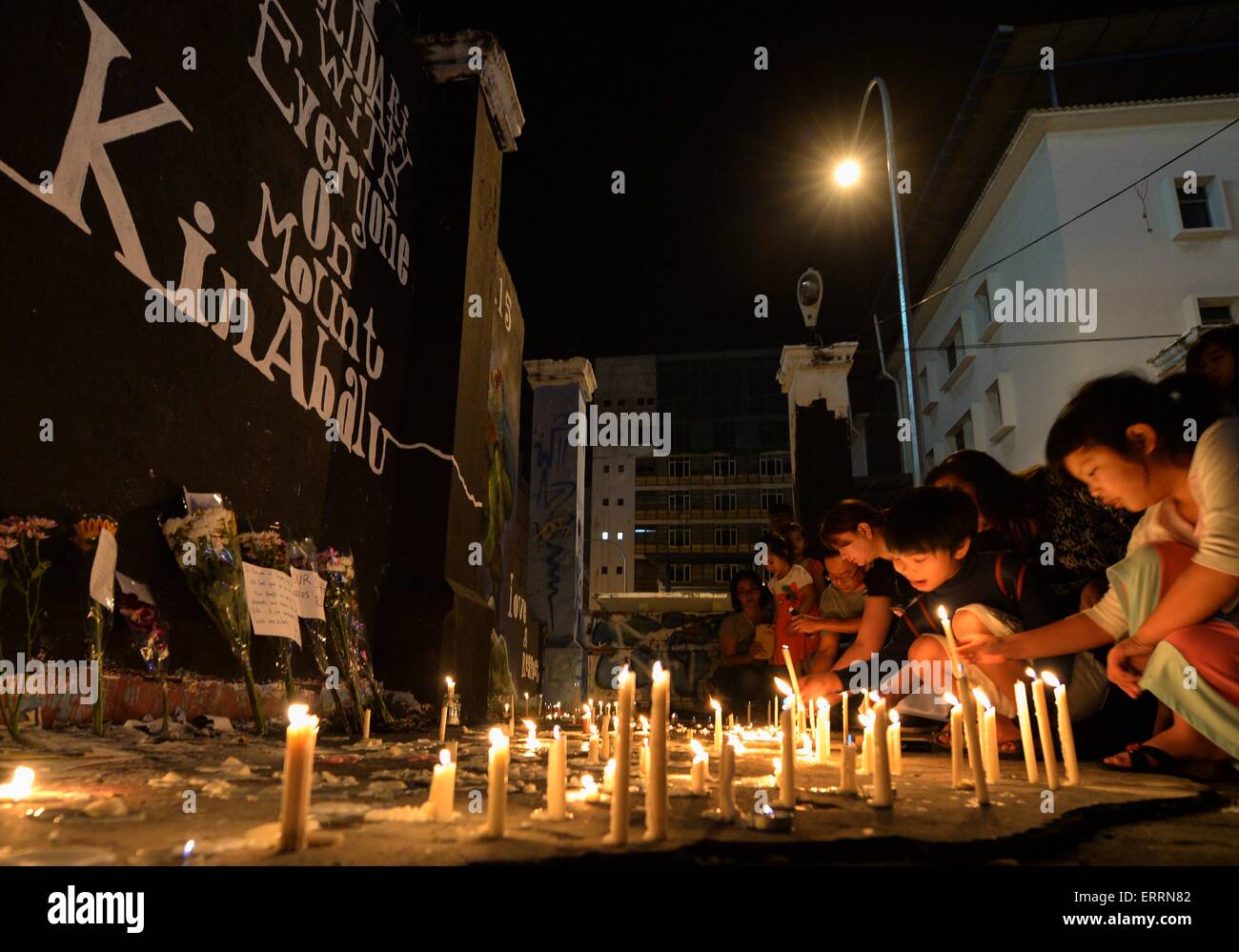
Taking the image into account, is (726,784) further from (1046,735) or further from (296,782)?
(1046,735)

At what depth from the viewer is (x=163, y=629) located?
10.7 feet

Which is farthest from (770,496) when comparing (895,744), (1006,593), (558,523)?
(895,744)

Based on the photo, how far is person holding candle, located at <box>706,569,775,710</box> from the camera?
7098mm

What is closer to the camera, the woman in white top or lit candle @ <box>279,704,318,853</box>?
lit candle @ <box>279,704,318,853</box>

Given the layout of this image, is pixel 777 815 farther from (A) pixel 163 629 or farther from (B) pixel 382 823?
(A) pixel 163 629

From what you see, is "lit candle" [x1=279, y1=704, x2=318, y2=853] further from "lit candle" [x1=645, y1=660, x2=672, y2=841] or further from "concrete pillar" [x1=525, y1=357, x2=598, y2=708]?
"concrete pillar" [x1=525, y1=357, x2=598, y2=708]

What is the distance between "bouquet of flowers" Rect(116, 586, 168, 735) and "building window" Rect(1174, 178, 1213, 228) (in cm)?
1656

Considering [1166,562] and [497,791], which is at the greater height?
[1166,562]

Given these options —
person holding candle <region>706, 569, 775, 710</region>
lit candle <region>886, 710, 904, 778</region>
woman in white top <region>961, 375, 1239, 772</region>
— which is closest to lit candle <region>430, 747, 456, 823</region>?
lit candle <region>886, 710, 904, 778</region>

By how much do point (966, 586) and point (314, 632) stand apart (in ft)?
11.7

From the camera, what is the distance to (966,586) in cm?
371

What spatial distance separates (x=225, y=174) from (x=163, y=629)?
240cm

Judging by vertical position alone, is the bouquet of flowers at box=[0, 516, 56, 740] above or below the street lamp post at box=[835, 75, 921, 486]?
below

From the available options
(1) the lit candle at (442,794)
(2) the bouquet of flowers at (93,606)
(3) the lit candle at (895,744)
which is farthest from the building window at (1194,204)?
(2) the bouquet of flowers at (93,606)
